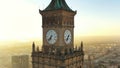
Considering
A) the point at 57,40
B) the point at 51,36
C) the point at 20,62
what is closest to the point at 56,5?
the point at 51,36

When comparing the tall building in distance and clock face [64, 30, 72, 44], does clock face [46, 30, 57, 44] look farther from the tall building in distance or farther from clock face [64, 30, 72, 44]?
clock face [64, 30, 72, 44]

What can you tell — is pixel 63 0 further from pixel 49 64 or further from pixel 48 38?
pixel 49 64

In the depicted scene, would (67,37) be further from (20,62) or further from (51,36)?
(20,62)

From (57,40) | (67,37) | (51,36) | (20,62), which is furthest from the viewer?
(20,62)

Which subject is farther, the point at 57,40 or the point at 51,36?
the point at 51,36

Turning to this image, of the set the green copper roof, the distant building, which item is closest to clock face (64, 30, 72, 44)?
the green copper roof

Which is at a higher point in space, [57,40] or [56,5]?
[56,5]

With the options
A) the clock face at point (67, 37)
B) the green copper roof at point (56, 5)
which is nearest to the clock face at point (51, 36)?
the clock face at point (67, 37)

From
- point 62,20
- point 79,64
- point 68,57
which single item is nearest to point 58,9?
point 62,20
